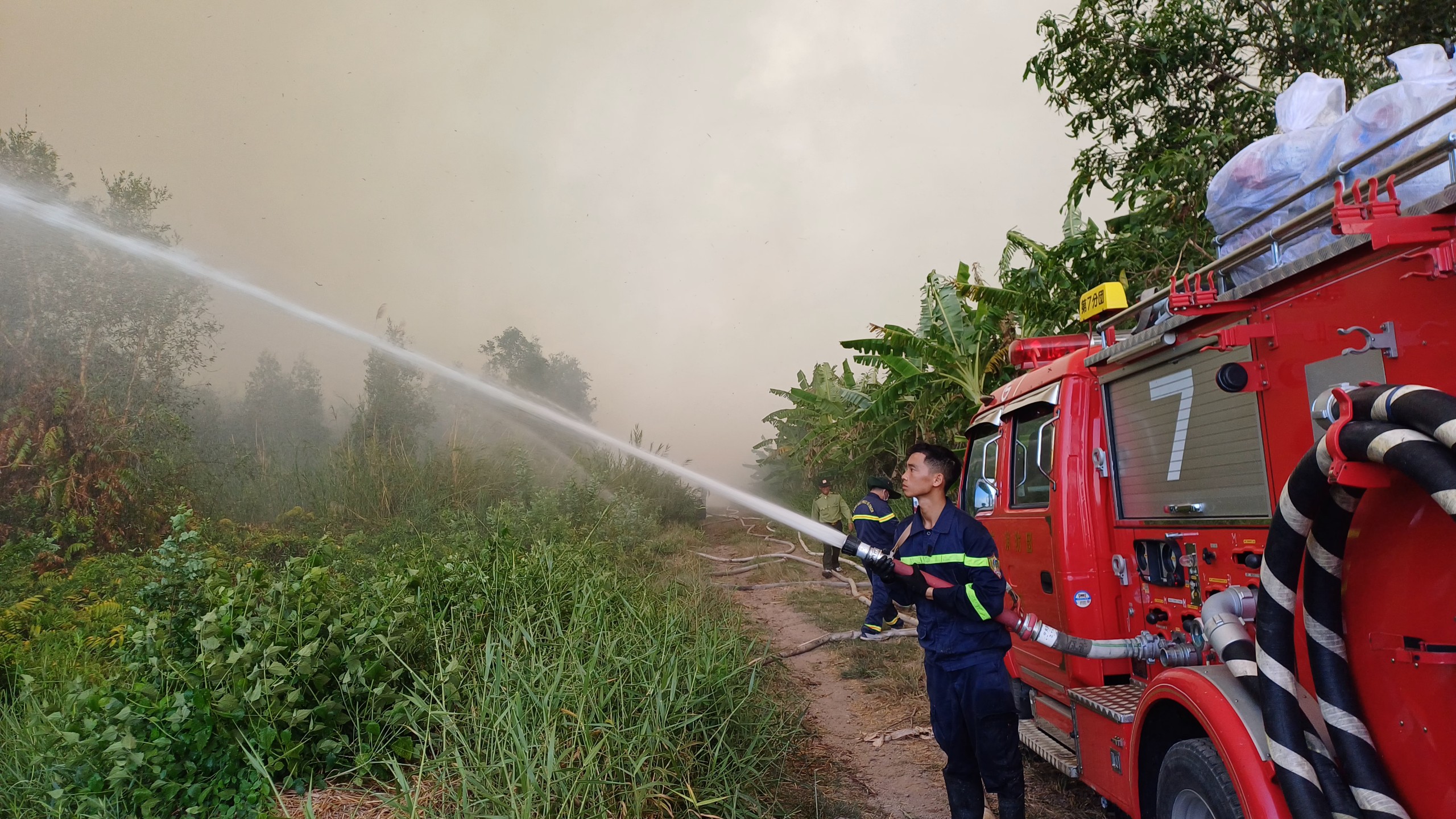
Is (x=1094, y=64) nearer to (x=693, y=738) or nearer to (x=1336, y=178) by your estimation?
(x=1336, y=178)

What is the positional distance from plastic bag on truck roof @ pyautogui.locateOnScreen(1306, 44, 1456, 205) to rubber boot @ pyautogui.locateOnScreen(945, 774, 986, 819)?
2.85m

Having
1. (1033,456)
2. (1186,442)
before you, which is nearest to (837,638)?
(1033,456)

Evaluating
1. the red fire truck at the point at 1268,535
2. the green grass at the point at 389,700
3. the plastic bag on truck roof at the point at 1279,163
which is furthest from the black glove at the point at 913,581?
the plastic bag on truck roof at the point at 1279,163

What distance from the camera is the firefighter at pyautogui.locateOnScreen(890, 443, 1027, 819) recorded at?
347cm

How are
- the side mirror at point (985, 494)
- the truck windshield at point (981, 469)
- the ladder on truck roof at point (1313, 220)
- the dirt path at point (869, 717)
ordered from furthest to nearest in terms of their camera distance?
the truck windshield at point (981, 469) < the side mirror at point (985, 494) < the dirt path at point (869, 717) < the ladder on truck roof at point (1313, 220)

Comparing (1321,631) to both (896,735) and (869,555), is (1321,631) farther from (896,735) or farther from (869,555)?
(896,735)

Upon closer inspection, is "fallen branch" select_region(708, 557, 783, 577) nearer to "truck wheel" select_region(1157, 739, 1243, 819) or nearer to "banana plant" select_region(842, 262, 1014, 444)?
"banana plant" select_region(842, 262, 1014, 444)

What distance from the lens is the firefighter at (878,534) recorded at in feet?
26.3

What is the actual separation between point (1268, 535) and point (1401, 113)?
1.65 m

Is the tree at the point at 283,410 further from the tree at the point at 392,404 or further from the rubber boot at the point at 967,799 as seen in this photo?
the rubber boot at the point at 967,799

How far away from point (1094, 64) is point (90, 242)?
11752mm

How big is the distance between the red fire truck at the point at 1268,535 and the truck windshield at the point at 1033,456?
0.14ft

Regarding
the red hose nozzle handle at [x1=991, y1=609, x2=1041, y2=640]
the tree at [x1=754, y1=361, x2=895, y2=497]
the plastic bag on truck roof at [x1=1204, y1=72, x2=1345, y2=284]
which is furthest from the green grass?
the tree at [x1=754, y1=361, x2=895, y2=497]

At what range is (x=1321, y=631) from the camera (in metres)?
2.12
